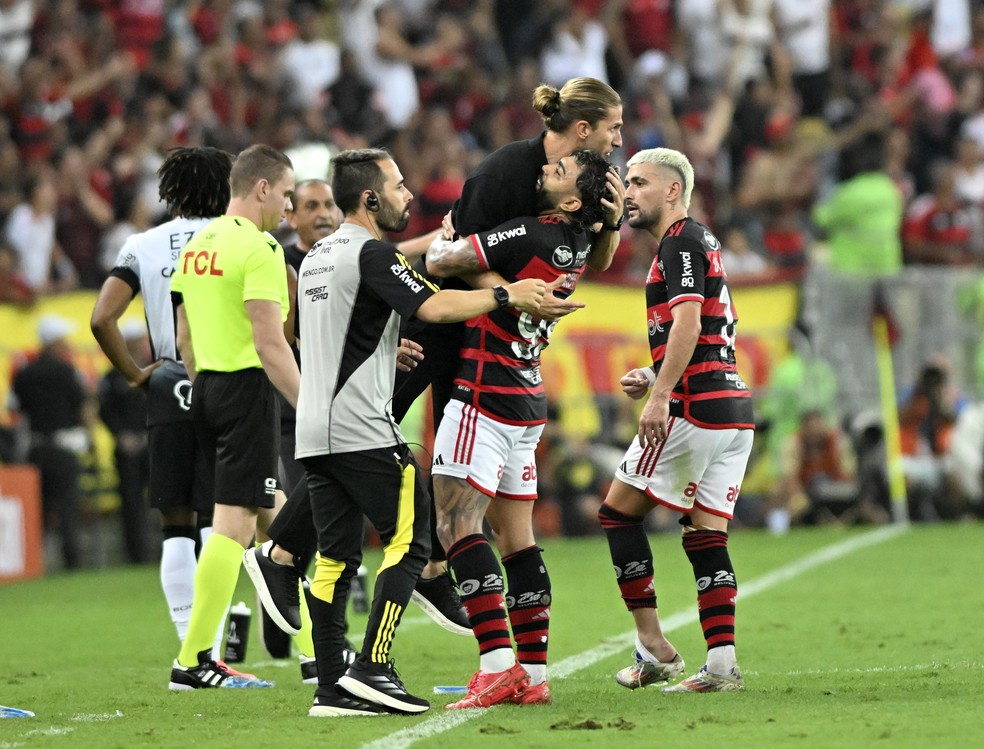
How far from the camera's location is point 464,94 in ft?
69.7

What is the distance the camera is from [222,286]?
24.5 ft

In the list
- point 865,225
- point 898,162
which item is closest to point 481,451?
point 865,225

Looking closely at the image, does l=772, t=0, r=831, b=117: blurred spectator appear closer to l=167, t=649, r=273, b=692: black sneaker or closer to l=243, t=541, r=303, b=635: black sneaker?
l=243, t=541, r=303, b=635: black sneaker

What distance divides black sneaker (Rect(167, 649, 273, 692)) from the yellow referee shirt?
4.34 feet

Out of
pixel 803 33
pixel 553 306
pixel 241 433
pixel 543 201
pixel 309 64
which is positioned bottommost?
pixel 241 433

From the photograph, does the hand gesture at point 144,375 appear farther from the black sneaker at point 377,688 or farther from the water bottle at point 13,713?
the black sneaker at point 377,688

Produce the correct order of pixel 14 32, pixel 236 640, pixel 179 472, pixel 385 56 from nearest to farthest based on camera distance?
pixel 179 472 → pixel 236 640 → pixel 14 32 → pixel 385 56

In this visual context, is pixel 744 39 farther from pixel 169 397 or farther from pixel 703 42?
pixel 169 397

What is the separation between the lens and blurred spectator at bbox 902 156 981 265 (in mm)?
19891

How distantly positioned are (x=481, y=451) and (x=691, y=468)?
1040 millimetres

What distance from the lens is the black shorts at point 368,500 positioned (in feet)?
21.0

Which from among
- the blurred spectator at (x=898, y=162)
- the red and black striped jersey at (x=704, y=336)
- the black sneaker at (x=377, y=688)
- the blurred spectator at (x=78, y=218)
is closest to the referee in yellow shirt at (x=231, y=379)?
the black sneaker at (x=377, y=688)

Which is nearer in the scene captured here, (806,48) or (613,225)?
(613,225)

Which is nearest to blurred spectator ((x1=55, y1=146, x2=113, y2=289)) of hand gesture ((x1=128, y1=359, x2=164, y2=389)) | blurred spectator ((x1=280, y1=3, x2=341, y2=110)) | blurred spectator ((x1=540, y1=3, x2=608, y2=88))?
blurred spectator ((x1=280, y1=3, x2=341, y2=110))
